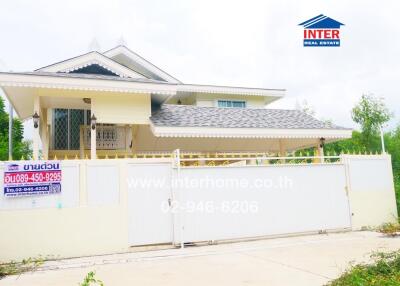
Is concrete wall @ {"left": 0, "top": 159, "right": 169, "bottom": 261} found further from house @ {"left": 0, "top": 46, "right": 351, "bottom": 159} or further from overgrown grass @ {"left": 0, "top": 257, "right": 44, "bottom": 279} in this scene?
house @ {"left": 0, "top": 46, "right": 351, "bottom": 159}

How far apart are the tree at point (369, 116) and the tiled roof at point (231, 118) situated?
16.6 metres

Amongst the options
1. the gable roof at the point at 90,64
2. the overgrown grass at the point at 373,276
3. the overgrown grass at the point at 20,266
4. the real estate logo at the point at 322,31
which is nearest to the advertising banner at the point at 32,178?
the overgrown grass at the point at 20,266

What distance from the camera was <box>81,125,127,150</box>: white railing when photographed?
1220 centimetres

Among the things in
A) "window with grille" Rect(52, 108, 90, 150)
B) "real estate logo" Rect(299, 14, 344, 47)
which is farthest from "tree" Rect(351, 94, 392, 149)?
"window with grille" Rect(52, 108, 90, 150)

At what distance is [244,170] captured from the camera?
8359 mm

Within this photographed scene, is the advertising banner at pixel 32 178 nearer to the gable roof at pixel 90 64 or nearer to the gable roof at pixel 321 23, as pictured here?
the gable roof at pixel 90 64

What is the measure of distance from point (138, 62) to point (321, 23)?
6718mm

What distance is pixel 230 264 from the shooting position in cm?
600

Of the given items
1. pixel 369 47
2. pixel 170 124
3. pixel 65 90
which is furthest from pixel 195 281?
pixel 369 47

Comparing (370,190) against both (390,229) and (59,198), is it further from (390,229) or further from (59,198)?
(59,198)

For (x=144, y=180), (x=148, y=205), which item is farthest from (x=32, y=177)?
(x=148, y=205)

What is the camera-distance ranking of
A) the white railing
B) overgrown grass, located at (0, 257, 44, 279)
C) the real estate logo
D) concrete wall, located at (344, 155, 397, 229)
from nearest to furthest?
overgrown grass, located at (0, 257, 44, 279), concrete wall, located at (344, 155, 397, 229), the real estate logo, the white railing

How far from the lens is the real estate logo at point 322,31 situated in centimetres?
1196

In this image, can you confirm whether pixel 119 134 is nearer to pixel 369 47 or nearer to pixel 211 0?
pixel 211 0
